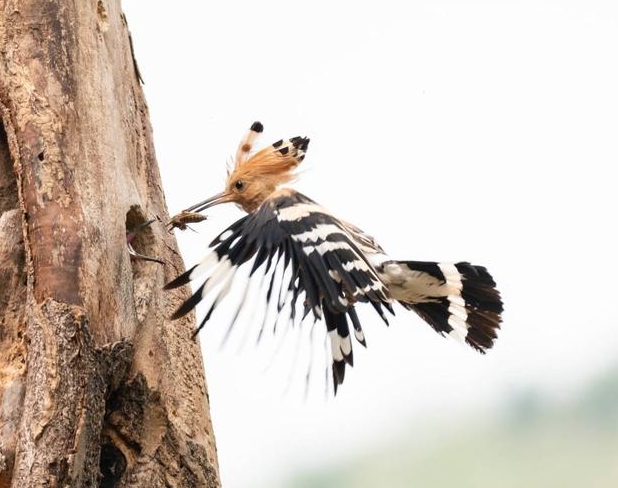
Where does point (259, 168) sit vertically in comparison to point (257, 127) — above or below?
below

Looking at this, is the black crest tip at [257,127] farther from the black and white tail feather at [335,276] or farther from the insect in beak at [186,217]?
Answer: the black and white tail feather at [335,276]

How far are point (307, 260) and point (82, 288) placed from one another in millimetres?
404

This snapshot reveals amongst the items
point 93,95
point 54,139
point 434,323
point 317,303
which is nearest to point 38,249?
point 54,139

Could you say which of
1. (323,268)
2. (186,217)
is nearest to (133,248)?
(186,217)

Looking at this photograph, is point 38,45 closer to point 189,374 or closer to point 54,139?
point 54,139

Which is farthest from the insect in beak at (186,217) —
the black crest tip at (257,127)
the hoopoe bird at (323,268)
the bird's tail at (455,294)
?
the bird's tail at (455,294)

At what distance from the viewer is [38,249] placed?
6.30 feet

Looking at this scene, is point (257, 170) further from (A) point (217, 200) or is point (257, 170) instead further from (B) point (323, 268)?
(B) point (323, 268)

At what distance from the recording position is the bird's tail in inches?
96.0

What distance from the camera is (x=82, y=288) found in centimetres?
190

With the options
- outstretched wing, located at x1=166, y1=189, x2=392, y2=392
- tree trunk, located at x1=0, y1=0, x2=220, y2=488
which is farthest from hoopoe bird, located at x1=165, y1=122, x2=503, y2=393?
tree trunk, located at x1=0, y1=0, x2=220, y2=488

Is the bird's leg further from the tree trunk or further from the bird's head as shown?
the bird's head

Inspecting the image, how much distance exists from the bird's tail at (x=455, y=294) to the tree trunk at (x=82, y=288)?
475 millimetres

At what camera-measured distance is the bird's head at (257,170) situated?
2.71 m
